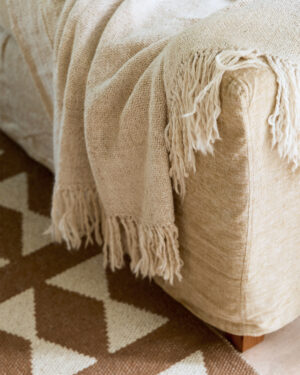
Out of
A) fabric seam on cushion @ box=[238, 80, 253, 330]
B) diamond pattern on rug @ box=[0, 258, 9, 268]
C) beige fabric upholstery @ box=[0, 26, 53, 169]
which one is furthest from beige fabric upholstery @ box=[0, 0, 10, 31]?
fabric seam on cushion @ box=[238, 80, 253, 330]

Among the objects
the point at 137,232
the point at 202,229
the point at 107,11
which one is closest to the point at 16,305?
the point at 137,232

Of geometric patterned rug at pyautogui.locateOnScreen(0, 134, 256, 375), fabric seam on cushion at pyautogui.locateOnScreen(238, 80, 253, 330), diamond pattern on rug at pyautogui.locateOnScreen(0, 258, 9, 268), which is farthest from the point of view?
diamond pattern on rug at pyautogui.locateOnScreen(0, 258, 9, 268)

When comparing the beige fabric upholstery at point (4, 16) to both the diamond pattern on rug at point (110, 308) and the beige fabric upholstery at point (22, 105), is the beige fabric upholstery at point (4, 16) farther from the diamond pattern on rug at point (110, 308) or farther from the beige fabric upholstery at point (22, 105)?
the diamond pattern on rug at point (110, 308)

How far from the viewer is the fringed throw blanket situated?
73 cm

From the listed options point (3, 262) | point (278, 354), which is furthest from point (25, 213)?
point (278, 354)

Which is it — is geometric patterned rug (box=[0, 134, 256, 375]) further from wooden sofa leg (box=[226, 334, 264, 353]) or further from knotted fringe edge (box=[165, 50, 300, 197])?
knotted fringe edge (box=[165, 50, 300, 197])

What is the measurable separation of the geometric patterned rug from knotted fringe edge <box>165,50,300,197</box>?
17.2 inches

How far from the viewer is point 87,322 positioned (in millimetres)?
1107

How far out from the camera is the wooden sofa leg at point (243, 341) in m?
1.01

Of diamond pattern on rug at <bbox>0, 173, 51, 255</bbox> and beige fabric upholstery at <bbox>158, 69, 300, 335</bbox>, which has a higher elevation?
beige fabric upholstery at <bbox>158, 69, 300, 335</bbox>

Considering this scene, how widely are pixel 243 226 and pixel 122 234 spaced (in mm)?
320

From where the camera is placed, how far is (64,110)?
1004mm

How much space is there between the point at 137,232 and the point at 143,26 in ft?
1.23

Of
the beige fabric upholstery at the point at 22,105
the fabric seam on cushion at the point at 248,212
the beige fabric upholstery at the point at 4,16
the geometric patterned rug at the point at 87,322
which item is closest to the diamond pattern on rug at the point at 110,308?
the geometric patterned rug at the point at 87,322
